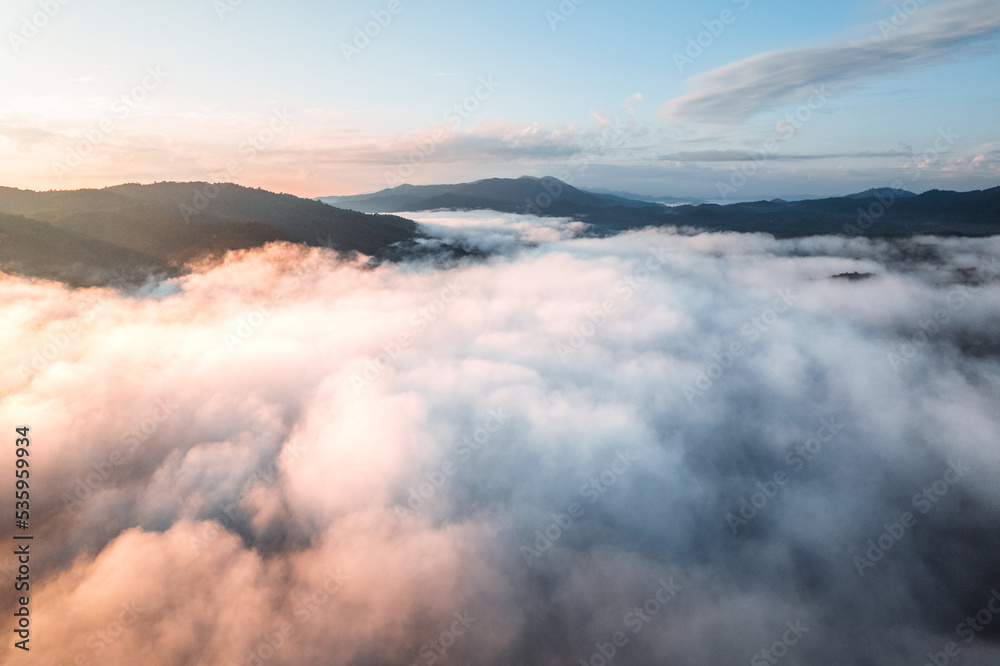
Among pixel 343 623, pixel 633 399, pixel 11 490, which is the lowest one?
pixel 343 623

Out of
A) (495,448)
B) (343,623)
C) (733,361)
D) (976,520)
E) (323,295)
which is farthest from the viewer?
(733,361)

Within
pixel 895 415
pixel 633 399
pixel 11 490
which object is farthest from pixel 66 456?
pixel 895 415

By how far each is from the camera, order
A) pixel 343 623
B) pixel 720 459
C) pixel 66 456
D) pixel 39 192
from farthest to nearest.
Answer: pixel 39 192 < pixel 720 459 < pixel 66 456 < pixel 343 623

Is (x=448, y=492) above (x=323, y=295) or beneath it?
beneath

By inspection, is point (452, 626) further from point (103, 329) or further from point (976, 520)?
point (976, 520)

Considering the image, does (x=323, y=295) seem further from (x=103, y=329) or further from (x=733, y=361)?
(x=733, y=361)

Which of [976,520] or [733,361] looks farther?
[733,361]

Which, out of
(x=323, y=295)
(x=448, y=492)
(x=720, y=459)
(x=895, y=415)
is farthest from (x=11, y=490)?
(x=895, y=415)
